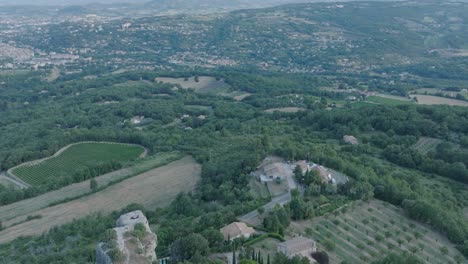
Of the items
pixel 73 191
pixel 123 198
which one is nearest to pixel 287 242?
pixel 123 198

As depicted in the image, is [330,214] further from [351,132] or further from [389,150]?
[351,132]

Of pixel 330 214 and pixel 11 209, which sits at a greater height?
pixel 330 214

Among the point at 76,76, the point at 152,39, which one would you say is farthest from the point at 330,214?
the point at 152,39

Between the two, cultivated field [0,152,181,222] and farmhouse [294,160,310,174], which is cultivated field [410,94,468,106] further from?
cultivated field [0,152,181,222]

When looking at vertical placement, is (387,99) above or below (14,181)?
below

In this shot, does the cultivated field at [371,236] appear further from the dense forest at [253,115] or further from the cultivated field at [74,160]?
the cultivated field at [74,160]

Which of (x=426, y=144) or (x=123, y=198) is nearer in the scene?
(x=123, y=198)

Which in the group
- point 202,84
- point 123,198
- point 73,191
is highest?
point 123,198

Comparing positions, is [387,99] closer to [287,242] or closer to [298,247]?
[287,242]
